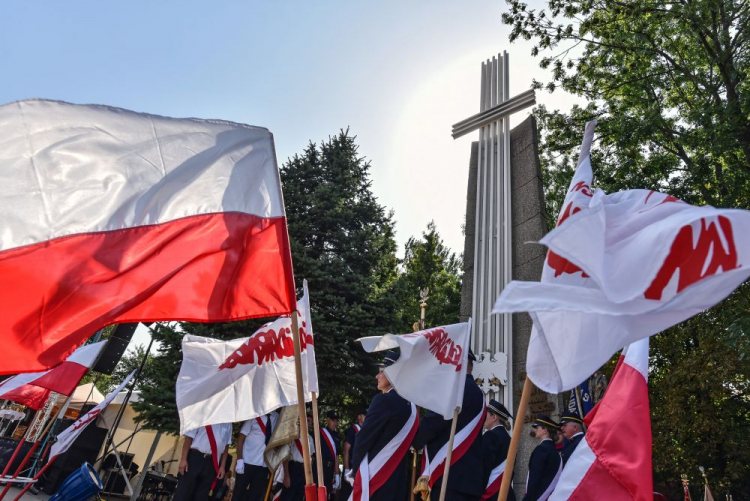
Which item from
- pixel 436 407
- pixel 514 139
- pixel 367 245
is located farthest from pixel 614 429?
pixel 367 245

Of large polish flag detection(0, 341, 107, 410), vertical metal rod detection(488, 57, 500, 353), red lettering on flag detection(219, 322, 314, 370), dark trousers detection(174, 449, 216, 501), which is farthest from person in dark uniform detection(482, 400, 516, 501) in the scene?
large polish flag detection(0, 341, 107, 410)

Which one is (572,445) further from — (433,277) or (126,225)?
(433,277)

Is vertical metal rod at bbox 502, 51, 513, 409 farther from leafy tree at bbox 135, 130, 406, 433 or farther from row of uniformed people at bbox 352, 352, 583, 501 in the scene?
leafy tree at bbox 135, 130, 406, 433

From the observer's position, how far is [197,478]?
729cm

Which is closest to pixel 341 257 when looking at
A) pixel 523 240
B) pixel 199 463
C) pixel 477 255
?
pixel 477 255

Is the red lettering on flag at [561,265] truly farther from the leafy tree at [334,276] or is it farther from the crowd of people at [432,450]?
the leafy tree at [334,276]

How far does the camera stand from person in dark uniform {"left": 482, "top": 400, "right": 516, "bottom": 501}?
5.61 meters

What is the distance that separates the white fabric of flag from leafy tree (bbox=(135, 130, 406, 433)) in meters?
9.31

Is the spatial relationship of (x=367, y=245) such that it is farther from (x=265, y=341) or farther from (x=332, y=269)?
(x=265, y=341)

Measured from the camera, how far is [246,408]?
440cm

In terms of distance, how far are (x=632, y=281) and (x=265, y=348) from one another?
342 centimetres

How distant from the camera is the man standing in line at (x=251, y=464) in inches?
310

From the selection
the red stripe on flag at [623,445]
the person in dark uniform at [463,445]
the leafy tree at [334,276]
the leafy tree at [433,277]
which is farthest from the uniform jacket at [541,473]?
the leafy tree at [433,277]

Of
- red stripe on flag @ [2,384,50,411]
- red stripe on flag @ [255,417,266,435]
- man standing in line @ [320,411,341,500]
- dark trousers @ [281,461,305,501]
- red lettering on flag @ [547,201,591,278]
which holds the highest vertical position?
red lettering on flag @ [547,201,591,278]
